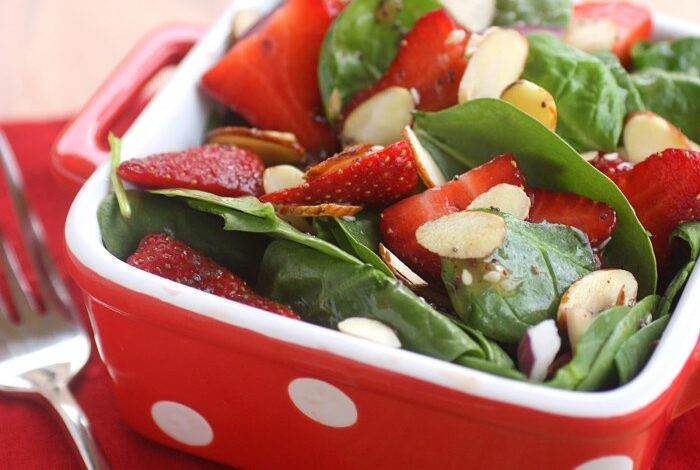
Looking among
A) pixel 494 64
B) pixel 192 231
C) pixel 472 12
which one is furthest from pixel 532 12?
pixel 192 231

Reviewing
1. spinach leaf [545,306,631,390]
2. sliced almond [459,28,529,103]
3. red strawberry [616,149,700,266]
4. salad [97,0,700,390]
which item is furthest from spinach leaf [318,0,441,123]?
spinach leaf [545,306,631,390]

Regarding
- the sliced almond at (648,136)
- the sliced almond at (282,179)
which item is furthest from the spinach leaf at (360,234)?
the sliced almond at (648,136)

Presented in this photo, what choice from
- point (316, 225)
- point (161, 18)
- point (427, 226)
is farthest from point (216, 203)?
point (161, 18)

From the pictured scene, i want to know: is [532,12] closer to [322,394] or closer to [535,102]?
[535,102]

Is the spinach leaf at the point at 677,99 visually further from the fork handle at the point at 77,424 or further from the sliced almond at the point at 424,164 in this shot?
the fork handle at the point at 77,424

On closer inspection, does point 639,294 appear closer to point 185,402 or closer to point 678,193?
point 678,193

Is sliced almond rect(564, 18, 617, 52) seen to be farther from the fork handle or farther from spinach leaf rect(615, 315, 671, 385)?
the fork handle
